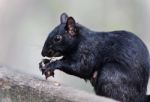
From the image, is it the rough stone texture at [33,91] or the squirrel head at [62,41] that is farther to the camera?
the squirrel head at [62,41]

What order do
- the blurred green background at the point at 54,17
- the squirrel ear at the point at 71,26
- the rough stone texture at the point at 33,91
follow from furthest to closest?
the blurred green background at the point at 54,17 → the squirrel ear at the point at 71,26 → the rough stone texture at the point at 33,91

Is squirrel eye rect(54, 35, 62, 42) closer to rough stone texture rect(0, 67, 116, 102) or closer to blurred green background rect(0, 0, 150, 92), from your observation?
rough stone texture rect(0, 67, 116, 102)

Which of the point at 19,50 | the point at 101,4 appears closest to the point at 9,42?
the point at 19,50

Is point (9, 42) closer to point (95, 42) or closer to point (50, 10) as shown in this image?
point (50, 10)

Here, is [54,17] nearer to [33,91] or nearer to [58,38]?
[58,38]

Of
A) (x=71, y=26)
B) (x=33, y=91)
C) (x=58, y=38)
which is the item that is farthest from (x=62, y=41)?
(x=33, y=91)

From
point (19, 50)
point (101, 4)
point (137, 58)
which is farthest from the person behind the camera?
point (101, 4)

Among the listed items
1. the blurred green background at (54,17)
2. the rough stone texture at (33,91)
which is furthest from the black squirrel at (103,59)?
the blurred green background at (54,17)

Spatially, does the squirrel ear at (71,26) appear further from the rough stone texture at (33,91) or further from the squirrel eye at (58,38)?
the rough stone texture at (33,91)
